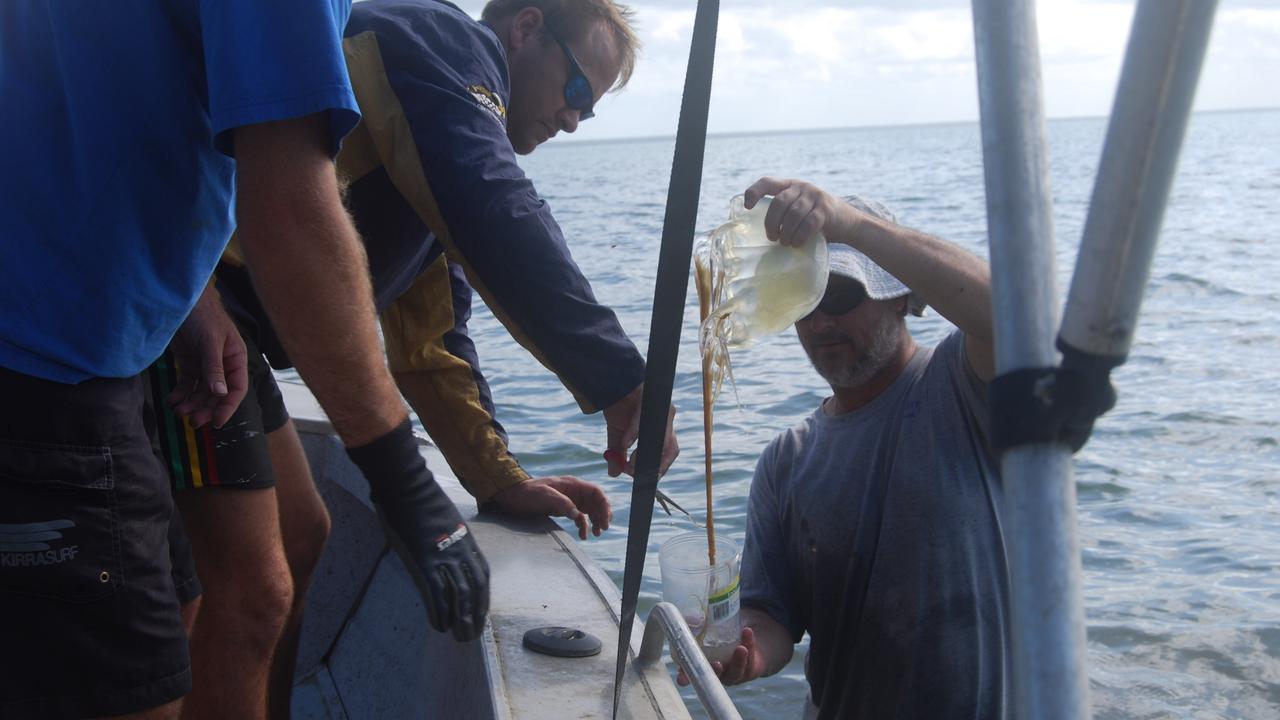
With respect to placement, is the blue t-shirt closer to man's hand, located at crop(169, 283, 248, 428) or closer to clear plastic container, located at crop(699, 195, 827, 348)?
man's hand, located at crop(169, 283, 248, 428)

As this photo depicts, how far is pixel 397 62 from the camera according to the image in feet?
7.91

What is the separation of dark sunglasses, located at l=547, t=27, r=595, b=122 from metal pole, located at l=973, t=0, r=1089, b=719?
2.25m

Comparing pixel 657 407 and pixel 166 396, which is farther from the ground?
pixel 657 407

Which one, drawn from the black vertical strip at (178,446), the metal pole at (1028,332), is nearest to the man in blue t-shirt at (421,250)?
the black vertical strip at (178,446)

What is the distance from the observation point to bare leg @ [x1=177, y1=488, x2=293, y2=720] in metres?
2.28

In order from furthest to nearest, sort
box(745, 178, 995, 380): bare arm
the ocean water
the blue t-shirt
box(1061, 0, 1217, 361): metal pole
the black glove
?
1. the ocean water
2. box(745, 178, 995, 380): bare arm
3. the black glove
4. the blue t-shirt
5. box(1061, 0, 1217, 361): metal pole

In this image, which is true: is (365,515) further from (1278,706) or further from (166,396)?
(1278,706)

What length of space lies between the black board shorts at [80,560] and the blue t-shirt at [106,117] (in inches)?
2.7

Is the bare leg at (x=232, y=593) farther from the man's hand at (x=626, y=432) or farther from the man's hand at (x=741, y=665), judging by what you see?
the man's hand at (x=741, y=665)

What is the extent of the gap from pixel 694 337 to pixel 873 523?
8401 millimetres

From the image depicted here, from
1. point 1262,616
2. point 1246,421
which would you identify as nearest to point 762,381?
point 1246,421

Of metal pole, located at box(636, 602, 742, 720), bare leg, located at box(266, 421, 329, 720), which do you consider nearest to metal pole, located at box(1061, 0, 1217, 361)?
metal pole, located at box(636, 602, 742, 720)

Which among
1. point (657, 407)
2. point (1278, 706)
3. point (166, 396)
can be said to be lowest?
point (1278, 706)

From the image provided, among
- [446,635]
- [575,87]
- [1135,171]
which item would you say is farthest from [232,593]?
[1135,171]
